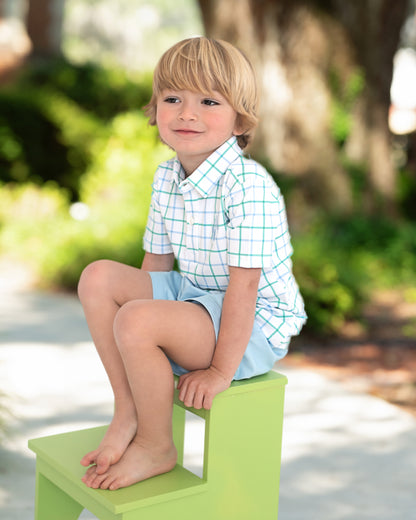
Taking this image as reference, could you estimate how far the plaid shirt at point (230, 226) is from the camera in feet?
7.06

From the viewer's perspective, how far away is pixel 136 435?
212 cm

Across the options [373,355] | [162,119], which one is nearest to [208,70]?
[162,119]

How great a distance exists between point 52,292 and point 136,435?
13.1 ft

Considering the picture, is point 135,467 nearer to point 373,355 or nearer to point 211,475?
point 211,475

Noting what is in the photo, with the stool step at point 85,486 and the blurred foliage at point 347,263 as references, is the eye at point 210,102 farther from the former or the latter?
the blurred foliage at point 347,263

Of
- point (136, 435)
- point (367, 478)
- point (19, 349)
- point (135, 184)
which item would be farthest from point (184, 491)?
point (135, 184)

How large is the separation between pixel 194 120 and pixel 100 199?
549 centimetres

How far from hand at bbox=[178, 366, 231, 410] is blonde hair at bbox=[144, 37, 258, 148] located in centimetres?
76

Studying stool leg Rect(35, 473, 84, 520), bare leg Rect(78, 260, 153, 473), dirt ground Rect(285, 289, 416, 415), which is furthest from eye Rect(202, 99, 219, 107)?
dirt ground Rect(285, 289, 416, 415)

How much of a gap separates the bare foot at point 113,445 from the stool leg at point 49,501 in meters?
0.27

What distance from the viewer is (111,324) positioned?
2.20 metres

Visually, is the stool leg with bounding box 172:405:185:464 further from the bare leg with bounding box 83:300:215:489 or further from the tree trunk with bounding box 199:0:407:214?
the tree trunk with bounding box 199:0:407:214

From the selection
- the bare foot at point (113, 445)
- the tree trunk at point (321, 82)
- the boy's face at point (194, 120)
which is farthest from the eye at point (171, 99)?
the tree trunk at point (321, 82)

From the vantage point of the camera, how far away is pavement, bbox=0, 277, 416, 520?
2766 millimetres
